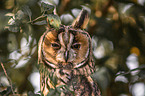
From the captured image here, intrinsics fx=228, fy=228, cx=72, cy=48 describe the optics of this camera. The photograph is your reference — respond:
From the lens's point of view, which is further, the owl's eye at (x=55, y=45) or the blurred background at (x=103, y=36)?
the blurred background at (x=103, y=36)

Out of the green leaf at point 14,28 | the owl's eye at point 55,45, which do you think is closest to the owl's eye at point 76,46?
the owl's eye at point 55,45

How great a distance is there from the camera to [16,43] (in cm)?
215

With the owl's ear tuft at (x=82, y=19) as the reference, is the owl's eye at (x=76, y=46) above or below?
below

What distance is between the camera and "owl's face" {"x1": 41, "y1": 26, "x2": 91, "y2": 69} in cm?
156

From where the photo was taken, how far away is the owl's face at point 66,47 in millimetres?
1562

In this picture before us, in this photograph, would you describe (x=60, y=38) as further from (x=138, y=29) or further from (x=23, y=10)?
(x=138, y=29)

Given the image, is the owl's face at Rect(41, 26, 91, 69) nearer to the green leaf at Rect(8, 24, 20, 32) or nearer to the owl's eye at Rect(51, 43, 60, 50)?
the owl's eye at Rect(51, 43, 60, 50)

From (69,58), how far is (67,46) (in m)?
0.08

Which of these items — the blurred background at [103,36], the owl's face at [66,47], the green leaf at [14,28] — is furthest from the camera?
the blurred background at [103,36]

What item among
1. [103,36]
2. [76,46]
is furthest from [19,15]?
[103,36]

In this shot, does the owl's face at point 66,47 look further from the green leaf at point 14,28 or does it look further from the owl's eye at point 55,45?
the green leaf at point 14,28

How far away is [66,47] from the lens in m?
1.56

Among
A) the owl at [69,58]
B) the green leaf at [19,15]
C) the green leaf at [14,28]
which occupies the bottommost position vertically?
the owl at [69,58]

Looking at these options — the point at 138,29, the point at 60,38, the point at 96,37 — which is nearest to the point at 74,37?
the point at 60,38
